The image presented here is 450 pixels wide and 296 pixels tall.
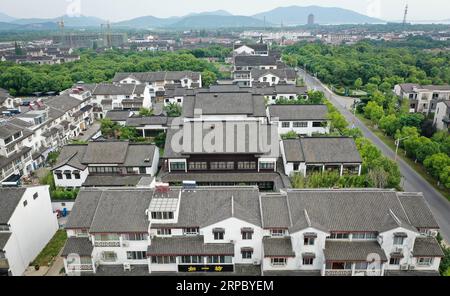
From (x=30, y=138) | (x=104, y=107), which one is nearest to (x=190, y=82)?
(x=104, y=107)

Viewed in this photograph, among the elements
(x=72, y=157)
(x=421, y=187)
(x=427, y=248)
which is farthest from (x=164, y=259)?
(x=421, y=187)

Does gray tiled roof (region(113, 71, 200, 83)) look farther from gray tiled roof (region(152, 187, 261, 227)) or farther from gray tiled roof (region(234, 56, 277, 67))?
gray tiled roof (region(152, 187, 261, 227))

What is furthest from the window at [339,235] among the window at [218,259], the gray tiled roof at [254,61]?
the gray tiled roof at [254,61]

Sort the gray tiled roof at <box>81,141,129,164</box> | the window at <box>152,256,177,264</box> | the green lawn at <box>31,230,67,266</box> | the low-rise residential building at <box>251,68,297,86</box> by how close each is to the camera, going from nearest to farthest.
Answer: the window at <box>152,256,177,264</box>, the green lawn at <box>31,230,67,266</box>, the gray tiled roof at <box>81,141,129,164</box>, the low-rise residential building at <box>251,68,297,86</box>

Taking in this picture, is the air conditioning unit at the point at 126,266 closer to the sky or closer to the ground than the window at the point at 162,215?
closer to the ground

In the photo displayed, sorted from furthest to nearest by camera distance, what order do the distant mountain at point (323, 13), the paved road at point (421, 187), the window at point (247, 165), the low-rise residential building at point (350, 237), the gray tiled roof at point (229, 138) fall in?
the window at point (247, 165)
the gray tiled roof at point (229, 138)
the paved road at point (421, 187)
the low-rise residential building at point (350, 237)
the distant mountain at point (323, 13)

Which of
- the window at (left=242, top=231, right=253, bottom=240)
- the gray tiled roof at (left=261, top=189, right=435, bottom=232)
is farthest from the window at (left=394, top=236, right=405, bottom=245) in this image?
the window at (left=242, top=231, right=253, bottom=240)

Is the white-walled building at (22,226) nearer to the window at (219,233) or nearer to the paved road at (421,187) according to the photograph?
the window at (219,233)
